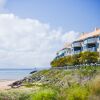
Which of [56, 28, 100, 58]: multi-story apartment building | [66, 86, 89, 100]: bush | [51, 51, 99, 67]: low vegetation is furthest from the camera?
[56, 28, 100, 58]: multi-story apartment building

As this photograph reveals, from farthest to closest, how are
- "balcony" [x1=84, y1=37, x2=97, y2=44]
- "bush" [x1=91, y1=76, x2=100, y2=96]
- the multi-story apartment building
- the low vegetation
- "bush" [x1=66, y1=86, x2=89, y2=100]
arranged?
1. "balcony" [x1=84, y1=37, x2=97, y2=44]
2. the multi-story apartment building
3. the low vegetation
4. "bush" [x1=66, y1=86, x2=89, y2=100]
5. "bush" [x1=91, y1=76, x2=100, y2=96]

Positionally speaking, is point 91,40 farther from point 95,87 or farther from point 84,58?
point 95,87

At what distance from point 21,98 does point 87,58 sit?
39915 millimetres

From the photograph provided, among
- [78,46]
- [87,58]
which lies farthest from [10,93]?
[78,46]

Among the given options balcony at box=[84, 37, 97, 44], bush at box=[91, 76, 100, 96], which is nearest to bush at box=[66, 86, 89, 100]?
bush at box=[91, 76, 100, 96]

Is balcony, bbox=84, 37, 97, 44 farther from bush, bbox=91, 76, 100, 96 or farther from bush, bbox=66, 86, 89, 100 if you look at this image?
bush, bbox=91, 76, 100, 96

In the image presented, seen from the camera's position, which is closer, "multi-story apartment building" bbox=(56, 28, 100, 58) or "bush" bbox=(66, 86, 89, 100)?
"bush" bbox=(66, 86, 89, 100)

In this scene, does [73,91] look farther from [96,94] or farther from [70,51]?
[70,51]

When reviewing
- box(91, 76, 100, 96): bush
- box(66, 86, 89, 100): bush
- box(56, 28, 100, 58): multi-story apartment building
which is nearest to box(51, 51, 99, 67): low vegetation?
box(56, 28, 100, 58): multi-story apartment building

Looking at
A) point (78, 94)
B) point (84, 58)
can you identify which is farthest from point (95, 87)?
point (84, 58)

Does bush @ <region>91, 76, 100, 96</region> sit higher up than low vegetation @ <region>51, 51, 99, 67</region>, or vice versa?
low vegetation @ <region>51, 51, 99, 67</region>

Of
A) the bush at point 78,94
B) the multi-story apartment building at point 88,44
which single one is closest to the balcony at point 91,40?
the multi-story apartment building at point 88,44

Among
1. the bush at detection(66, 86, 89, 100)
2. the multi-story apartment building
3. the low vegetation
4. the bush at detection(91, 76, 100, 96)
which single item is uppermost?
the multi-story apartment building

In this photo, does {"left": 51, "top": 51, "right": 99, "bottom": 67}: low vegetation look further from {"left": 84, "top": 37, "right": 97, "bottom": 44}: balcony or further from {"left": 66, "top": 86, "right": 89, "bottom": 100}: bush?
{"left": 66, "top": 86, "right": 89, "bottom": 100}: bush
